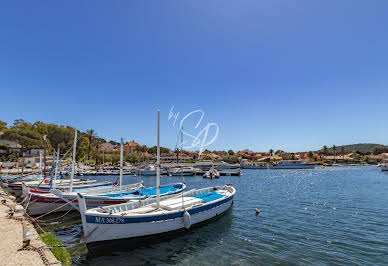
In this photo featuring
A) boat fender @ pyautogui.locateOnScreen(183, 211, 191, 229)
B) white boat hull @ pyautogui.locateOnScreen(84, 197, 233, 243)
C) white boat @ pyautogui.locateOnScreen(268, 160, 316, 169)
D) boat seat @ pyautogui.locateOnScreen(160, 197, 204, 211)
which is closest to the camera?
white boat hull @ pyautogui.locateOnScreen(84, 197, 233, 243)

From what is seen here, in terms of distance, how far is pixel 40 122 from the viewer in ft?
349

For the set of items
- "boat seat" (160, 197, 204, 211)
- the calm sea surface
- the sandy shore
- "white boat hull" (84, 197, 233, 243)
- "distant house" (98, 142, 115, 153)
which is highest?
"distant house" (98, 142, 115, 153)

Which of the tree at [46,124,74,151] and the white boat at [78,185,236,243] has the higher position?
the tree at [46,124,74,151]

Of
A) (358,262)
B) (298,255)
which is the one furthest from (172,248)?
(358,262)

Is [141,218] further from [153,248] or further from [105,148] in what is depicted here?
[105,148]

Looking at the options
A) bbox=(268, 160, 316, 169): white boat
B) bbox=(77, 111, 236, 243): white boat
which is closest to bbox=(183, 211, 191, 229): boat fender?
bbox=(77, 111, 236, 243): white boat

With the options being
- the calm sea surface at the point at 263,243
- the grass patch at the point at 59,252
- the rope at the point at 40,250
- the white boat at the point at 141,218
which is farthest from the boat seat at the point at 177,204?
the rope at the point at 40,250

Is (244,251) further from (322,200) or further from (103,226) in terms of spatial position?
(322,200)

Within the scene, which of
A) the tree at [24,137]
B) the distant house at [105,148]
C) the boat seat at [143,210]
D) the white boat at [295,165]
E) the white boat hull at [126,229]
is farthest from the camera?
the distant house at [105,148]

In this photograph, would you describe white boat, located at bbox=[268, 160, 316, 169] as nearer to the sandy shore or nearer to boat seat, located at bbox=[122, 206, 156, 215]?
boat seat, located at bbox=[122, 206, 156, 215]

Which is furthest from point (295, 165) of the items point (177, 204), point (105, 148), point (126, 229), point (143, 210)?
point (105, 148)

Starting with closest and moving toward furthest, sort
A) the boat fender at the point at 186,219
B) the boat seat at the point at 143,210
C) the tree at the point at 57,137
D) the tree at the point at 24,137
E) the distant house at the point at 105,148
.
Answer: the boat seat at the point at 143,210, the boat fender at the point at 186,219, the tree at the point at 24,137, the tree at the point at 57,137, the distant house at the point at 105,148

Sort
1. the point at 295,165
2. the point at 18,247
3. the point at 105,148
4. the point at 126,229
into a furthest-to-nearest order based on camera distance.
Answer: the point at 105,148 < the point at 295,165 < the point at 126,229 < the point at 18,247

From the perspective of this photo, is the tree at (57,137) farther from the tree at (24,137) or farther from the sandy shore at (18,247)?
the sandy shore at (18,247)
